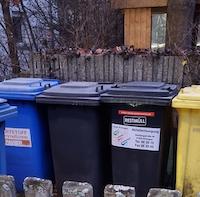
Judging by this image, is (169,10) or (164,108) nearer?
(164,108)

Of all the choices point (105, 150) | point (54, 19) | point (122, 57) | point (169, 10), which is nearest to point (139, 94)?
point (105, 150)

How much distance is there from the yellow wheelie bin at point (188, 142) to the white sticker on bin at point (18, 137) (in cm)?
150

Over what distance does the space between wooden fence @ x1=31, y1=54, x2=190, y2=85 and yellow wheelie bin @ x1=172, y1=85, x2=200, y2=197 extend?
1.36 m

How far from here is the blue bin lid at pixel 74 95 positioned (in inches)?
129

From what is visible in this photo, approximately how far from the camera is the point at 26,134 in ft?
11.8

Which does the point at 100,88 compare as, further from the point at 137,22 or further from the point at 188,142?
the point at 137,22

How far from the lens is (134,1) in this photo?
8.77m

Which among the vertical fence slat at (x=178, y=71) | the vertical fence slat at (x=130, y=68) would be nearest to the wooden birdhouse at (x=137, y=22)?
the vertical fence slat at (x=130, y=68)

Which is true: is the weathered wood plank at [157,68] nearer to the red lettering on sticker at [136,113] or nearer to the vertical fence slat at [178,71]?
the vertical fence slat at [178,71]

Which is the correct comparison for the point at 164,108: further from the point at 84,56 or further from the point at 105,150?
the point at 84,56

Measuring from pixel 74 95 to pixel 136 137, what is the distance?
27.6 inches

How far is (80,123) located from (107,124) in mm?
265

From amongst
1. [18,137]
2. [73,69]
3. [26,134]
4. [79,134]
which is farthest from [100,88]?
[73,69]

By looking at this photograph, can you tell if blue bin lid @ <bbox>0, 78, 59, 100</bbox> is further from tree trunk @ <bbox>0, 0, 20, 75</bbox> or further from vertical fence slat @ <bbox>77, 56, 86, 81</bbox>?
tree trunk @ <bbox>0, 0, 20, 75</bbox>
